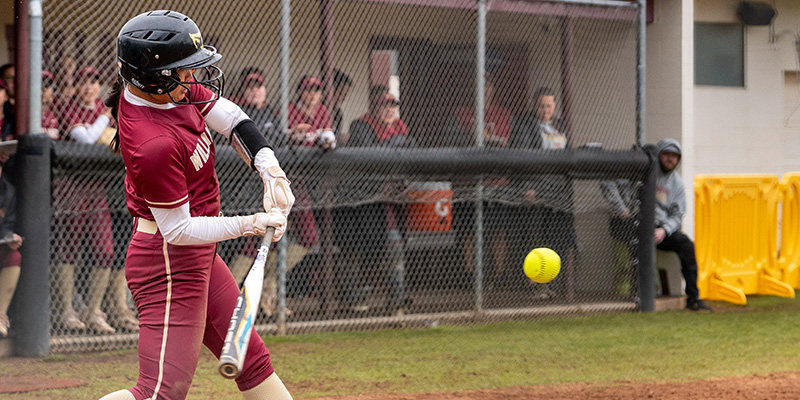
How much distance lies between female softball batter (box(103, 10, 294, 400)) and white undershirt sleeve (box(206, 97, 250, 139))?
102mm

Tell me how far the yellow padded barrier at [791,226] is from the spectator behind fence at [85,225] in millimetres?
7299

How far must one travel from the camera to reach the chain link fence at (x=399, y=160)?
6.45m

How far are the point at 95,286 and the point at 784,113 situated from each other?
956 cm

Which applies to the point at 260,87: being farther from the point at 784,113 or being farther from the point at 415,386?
the point at 784,113

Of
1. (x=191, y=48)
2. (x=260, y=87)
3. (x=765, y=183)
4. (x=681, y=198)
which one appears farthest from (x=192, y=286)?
(x=765, y=183)

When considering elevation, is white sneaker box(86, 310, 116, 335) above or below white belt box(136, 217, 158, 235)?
below

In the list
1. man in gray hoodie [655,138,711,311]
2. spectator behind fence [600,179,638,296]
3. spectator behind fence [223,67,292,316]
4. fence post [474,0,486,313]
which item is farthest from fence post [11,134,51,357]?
man in gray hoodie [655,138,711,311]

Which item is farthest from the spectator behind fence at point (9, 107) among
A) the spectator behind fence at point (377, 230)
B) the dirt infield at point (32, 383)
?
the spectator behind fence at point (377, 230)

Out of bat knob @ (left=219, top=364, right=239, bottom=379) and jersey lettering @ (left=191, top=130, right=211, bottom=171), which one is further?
jersey lettering @ (left=191, top=130, right=211, bottom=171)

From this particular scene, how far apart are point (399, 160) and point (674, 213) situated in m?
3.15

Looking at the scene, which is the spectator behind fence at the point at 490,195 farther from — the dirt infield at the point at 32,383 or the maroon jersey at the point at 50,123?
the dirt infield at the point at 32,383

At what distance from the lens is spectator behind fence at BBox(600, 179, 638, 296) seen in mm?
8391

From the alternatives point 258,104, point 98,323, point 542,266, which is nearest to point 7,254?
point 98,323

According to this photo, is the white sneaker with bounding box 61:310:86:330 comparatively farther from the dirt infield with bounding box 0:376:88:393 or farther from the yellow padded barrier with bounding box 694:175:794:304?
the yellow padded barrier with bounding box 694:175:794:304
